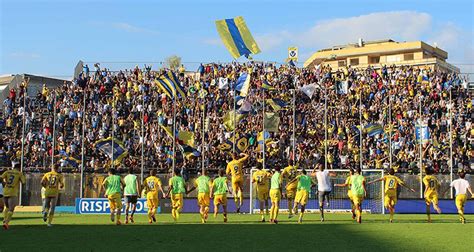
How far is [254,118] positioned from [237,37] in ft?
18.2

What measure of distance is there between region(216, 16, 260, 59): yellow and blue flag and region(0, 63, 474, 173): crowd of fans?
8.12ft

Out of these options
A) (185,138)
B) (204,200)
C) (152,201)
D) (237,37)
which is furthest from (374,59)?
(152,201)

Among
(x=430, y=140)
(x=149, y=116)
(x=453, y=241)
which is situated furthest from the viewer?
(x=149, y=116)

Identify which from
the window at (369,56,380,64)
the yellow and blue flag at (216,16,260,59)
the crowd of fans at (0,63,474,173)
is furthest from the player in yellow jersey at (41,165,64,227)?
the window at (369,56,380,64)

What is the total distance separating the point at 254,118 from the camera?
4497 centimetres

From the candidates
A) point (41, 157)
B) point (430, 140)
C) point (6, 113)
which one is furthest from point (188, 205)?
point (6, 113)

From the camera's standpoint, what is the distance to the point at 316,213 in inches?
1339

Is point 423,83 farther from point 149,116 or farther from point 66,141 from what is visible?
point 66,141

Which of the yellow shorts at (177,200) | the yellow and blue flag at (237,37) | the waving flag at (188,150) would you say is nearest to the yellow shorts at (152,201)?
the yellow shorts at (177,200)

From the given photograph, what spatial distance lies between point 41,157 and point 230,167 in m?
19.9

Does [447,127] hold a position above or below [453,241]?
above

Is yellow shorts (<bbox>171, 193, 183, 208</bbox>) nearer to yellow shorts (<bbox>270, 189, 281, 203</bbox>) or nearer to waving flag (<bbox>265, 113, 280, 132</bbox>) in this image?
yellow shorts (<bbox>270, 189, 281, 203</bbox>)

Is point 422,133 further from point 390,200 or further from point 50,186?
point 50,186

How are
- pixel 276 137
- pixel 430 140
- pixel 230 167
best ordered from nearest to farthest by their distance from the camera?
pixel 230 167 < pixel 430 140 < pixel 276 137
